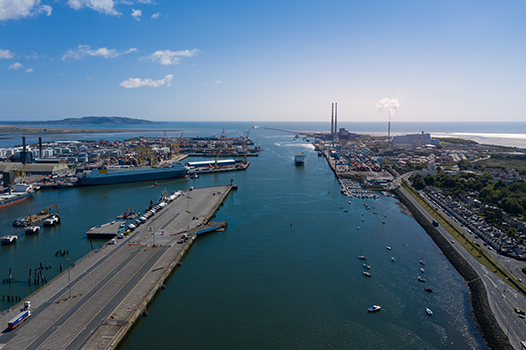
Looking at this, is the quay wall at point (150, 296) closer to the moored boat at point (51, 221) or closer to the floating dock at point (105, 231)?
the floating dock at point (105, 231)

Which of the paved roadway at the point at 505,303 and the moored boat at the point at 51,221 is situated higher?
the moored boat at the point at 51,221

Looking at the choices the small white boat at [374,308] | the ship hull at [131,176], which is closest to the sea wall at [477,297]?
the small white boat at [374,308]

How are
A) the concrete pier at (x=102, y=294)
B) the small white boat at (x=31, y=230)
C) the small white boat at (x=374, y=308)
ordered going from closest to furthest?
the concrete pier at (x=102, y=294), the small white boat at (x=374, y=308), the small white boat at (x=31, y=230)

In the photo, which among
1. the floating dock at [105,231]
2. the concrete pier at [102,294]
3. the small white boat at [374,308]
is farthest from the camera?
A: the floating dock at [105,231]

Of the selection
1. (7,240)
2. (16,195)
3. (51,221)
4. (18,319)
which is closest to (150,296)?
(18,319)

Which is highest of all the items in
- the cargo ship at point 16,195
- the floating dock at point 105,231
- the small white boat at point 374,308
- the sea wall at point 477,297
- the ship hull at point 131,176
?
the ship hull at point 131,176

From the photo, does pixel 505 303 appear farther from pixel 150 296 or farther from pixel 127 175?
pixel 127 175

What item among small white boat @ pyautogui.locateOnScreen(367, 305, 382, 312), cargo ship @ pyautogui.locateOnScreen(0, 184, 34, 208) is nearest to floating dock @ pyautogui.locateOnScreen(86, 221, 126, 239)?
cargo ship @ pyautogui.locateOnScreen(0, 184, 34, 208)
